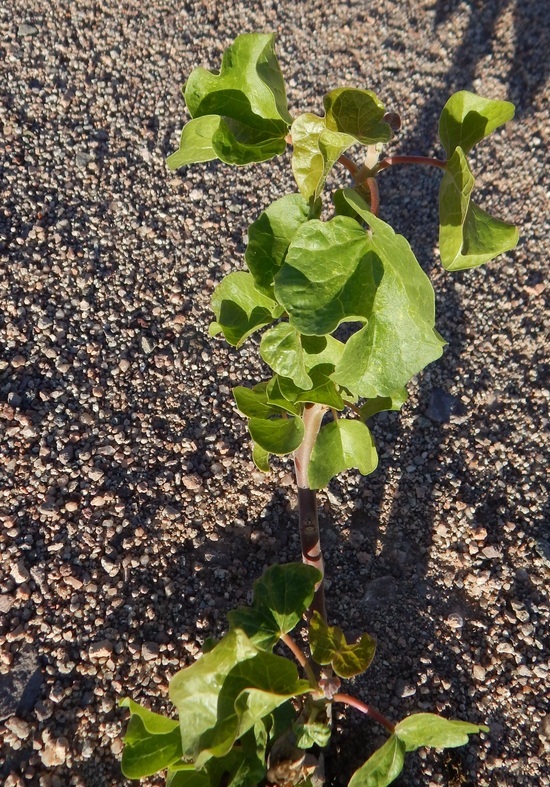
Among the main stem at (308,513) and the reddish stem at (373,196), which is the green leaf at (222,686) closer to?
the main stem at (308,513)

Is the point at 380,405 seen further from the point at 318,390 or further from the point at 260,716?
the point at 260,716

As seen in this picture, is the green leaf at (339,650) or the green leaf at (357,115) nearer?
the green leaf at (357,115)

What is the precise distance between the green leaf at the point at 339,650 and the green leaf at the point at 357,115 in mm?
810

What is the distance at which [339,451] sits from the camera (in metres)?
1.19

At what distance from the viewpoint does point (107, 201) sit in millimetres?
2051

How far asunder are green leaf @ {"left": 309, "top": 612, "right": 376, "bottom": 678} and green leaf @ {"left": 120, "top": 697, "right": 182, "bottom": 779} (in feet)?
0.92

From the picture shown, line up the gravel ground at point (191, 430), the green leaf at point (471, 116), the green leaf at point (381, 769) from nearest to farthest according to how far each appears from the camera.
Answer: the green leaf at point (471, 116) < the green leaf at point (381, 769) < the gravel ground at point (191, 430)

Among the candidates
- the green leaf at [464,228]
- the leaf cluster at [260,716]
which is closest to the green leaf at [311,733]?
the leaf cluster at [260,716]

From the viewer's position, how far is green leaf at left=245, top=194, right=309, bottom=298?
3.14 ft

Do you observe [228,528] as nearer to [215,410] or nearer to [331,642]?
[215,410]

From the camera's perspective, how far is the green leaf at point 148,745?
1146 mm

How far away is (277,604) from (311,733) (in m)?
0.23

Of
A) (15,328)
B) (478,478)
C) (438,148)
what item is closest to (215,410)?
(15,328)

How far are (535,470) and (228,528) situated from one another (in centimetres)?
83
